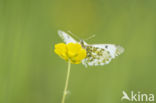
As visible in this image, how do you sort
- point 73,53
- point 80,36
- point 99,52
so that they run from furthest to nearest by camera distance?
point 80,36, point 99,52, point 73,53

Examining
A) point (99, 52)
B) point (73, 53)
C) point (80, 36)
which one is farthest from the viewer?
point (80, 36)

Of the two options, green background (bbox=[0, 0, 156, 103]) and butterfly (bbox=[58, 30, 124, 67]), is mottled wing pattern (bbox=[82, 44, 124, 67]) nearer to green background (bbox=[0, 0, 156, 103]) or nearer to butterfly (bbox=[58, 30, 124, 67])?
butterfly (bbox=[58, 30, 124, 67])

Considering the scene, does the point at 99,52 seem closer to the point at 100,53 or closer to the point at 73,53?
the point at 100,53

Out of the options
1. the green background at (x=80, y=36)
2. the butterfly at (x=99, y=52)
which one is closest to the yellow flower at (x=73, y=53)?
the butterfly at (x=99, y=52)

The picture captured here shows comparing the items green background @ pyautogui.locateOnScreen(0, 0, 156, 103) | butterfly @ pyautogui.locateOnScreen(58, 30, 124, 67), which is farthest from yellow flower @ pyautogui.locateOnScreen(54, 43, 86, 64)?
green background @ pyautogui.locateOnScreen(0, 0, 156, 103)

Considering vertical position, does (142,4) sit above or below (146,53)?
above

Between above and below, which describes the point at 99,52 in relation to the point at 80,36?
below

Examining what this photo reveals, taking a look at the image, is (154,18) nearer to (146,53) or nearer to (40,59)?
(146,53)

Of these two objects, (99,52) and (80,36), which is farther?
(80,36)

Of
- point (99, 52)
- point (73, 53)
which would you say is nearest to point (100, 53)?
point (99, 52)

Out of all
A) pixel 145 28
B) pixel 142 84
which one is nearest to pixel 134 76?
pixel 142 84
